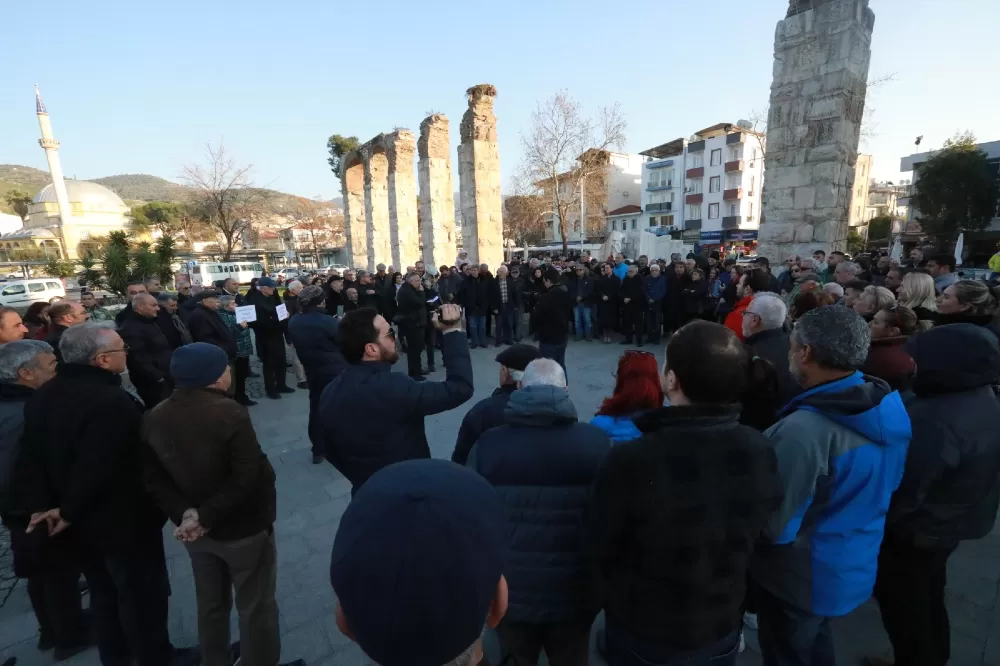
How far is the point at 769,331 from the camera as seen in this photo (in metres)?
3.05

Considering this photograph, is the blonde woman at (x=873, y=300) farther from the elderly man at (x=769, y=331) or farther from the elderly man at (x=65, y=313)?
the elderly man at (x=65, y=313)

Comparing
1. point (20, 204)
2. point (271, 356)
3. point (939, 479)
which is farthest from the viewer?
point (20, 204)

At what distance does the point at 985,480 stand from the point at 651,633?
5.46 feet

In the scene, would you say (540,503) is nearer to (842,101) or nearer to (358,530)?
(358,530)

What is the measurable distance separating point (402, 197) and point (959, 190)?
2973cm

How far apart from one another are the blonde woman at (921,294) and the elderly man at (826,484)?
122 inches

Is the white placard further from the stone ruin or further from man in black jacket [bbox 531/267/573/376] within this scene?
the stone ruin

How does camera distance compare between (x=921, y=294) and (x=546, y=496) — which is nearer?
(x=546, y=496)

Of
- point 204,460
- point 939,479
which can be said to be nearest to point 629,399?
point 939,479

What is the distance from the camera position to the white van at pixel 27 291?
794 inches

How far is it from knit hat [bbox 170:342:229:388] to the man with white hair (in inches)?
50.3

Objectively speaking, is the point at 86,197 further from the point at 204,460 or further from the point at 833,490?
the point at 833,490

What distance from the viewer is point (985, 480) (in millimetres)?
1963

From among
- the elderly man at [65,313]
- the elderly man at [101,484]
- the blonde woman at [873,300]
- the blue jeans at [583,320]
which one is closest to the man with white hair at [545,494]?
the elderly man at [101,484]
